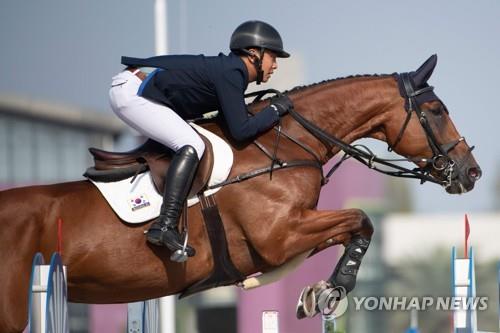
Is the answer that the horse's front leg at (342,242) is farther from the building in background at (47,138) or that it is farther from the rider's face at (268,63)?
the building in background at (47,138)

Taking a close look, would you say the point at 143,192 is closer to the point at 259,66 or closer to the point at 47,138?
the point at 259,66

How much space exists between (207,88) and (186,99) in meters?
0.17

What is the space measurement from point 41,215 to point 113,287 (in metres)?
0.60

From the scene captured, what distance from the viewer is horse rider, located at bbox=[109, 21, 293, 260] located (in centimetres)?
568

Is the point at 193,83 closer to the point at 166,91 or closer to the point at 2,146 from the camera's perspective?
the point at 166,91

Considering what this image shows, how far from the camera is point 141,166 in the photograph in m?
5.89

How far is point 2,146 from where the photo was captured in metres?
20.3

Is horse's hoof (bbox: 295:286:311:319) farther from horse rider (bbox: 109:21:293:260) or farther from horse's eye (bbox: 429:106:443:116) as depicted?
horse's eye (bbox: 429:106:443:116)

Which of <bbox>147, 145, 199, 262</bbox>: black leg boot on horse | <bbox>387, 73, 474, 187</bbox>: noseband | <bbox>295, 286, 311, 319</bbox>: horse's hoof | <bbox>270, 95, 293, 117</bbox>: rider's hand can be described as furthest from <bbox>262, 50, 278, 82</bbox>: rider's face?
<bbox>295, 286, 311, 319</bbox>: horse's hoof

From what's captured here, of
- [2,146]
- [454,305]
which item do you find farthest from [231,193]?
[2,146]

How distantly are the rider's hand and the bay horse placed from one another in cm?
7

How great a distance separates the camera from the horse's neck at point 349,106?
6.20 meters

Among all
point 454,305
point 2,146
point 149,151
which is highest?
point 2,146

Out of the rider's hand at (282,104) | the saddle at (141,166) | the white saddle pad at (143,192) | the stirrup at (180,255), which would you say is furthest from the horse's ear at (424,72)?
the stirrup at (180,255)
